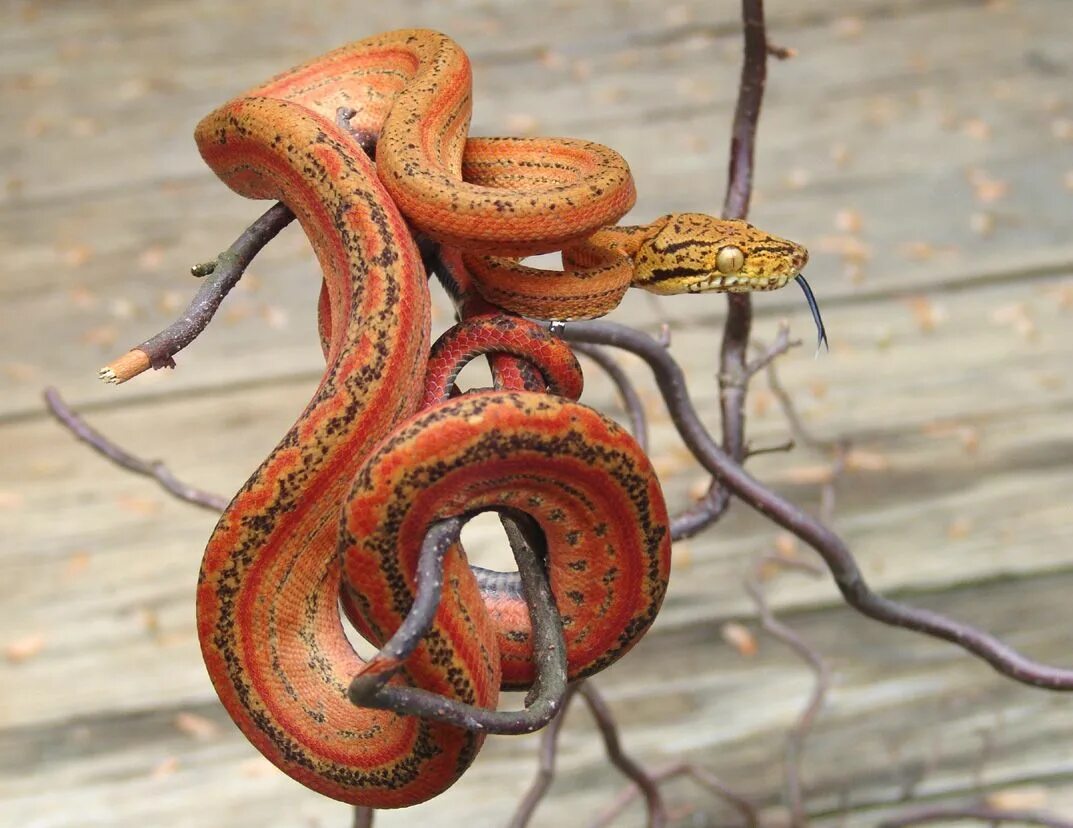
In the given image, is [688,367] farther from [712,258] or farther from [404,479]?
[404,479]

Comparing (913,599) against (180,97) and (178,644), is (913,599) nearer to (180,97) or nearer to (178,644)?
(178,644)

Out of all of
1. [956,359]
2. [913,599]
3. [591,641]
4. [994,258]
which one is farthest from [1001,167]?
[591,641]

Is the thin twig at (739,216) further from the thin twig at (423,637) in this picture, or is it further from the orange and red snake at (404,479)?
the thin twig at (423,637)

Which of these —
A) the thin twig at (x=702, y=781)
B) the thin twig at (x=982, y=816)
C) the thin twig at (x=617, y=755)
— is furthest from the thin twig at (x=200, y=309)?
the thin twig at (x=982, y=816)

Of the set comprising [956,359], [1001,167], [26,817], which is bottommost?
[26,817]

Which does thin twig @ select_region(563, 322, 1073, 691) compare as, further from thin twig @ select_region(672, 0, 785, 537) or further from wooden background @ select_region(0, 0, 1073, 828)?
wooden background @ select_region(0, 0, 1073, 828)

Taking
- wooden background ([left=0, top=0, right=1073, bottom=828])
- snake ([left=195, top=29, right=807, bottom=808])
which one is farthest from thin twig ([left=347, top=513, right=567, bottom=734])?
wooden background ([left=0, top=0, right=1073, bottom=828])
